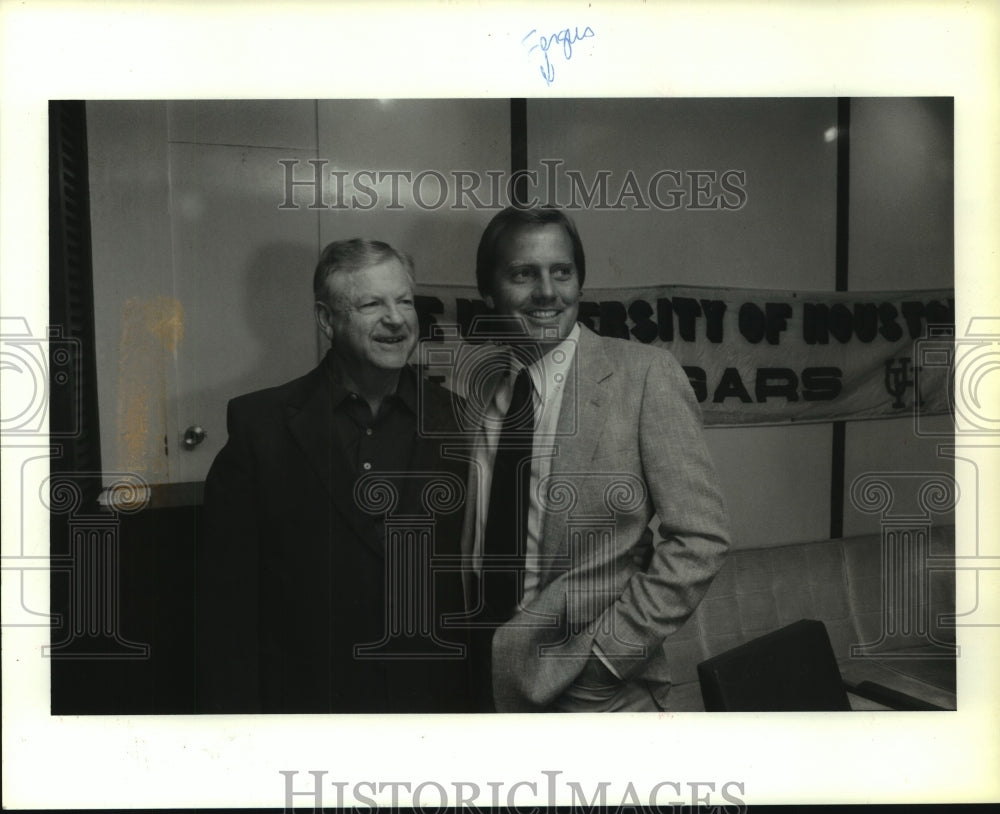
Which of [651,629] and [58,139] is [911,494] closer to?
[651,629]

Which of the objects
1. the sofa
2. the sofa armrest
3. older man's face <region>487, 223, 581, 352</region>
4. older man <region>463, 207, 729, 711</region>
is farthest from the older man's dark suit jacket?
the sofa armrest

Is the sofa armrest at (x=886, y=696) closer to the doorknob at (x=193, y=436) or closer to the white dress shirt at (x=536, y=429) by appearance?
the white dress shirt at (x=536, y=429)

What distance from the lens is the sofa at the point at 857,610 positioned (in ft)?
6.68

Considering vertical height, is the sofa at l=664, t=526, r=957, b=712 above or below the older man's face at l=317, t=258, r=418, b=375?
below

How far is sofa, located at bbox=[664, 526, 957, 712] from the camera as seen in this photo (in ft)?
6.68

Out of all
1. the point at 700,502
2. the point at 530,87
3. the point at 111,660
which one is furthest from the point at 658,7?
the point at 111,660

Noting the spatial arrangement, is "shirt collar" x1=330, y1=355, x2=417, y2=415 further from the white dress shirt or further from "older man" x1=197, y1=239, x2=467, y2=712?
the white dress shirt

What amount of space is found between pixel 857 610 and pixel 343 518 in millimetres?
1221

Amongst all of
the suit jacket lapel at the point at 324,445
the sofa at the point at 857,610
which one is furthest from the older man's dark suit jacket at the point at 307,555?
the sofa at the point at 857,610

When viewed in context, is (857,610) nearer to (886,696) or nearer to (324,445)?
(886,696)

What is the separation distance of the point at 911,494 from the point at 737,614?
1.65 ft

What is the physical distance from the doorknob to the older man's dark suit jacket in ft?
0.21

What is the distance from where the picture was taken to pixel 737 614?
2039 mm

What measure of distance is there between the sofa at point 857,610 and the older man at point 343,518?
0.59m
